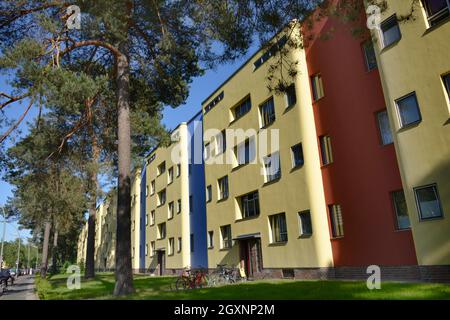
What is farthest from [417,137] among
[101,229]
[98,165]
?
[101,229]

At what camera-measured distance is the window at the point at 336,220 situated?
1717 centimetres

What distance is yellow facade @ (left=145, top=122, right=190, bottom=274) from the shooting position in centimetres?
3381

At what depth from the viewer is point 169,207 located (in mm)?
38188

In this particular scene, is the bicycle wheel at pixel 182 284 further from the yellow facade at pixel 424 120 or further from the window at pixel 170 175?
the window at pixel 170 175

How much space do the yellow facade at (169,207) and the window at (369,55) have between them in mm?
21180

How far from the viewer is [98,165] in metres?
22.9

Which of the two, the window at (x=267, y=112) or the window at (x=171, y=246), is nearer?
the window at (x=267, y=112)

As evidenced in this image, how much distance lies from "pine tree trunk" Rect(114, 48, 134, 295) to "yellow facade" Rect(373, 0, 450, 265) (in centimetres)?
1091

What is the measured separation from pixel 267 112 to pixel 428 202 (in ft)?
40.2

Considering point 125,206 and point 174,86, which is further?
point 174,86

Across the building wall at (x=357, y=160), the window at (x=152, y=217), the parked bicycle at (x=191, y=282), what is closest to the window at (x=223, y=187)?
the parked bicycle at (x=191, y=282)

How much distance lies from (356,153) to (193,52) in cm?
873

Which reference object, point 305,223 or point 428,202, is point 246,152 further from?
point 428,202

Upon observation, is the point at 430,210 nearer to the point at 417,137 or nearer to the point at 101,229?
the point at 417,137
